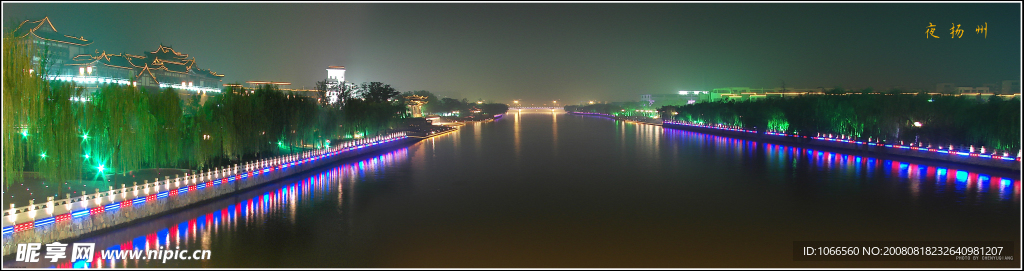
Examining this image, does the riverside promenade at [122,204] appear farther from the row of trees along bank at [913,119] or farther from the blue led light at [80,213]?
the row of trees along bank at [913,119]

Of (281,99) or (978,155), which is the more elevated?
(281,99)

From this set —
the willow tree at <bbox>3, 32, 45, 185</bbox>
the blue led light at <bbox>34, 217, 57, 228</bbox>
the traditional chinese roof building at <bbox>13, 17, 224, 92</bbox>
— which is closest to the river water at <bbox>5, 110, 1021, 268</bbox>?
the blue led light at <bbox>34, 217, 57, 228</bbox>

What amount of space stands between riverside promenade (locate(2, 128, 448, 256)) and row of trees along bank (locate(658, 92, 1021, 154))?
28.7 meters

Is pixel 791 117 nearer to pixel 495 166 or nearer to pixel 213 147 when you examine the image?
pixel 495 166

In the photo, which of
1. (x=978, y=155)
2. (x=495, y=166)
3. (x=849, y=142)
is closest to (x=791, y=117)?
(x=849, y=142)

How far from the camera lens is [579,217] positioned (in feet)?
47.6

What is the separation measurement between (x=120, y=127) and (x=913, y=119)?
115ft

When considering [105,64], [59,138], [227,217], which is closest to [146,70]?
[105,64]

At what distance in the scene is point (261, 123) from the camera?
2173cm

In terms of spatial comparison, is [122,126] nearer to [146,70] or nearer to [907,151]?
[907,151]

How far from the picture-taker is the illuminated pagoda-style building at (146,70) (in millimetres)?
45469

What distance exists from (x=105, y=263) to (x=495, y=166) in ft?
57.8

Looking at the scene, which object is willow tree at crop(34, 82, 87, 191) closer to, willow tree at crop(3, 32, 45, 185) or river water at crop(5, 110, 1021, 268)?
willow tree at crop(3, 32, 45, 185)

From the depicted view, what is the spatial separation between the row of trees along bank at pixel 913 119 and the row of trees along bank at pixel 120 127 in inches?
1166
